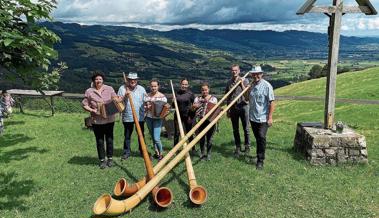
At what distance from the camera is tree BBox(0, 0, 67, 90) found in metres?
6.99

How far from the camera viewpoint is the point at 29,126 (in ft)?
63.6

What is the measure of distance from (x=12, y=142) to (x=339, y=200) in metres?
12.7

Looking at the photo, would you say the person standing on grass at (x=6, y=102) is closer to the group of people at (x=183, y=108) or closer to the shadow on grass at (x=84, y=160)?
the shadow on grass at (x=84, y=160)

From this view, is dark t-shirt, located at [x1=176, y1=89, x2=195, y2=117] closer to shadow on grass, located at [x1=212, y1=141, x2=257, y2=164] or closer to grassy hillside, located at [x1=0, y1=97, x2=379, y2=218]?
grassy hillside, located at [x1=0, y1=97, x2=379, y2=218]

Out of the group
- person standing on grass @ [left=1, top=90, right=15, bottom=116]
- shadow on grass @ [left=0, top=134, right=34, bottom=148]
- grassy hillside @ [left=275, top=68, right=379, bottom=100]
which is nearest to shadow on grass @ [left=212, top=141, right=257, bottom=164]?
shadow on grass @ [left=0, top=134, right=34, bottom=148]

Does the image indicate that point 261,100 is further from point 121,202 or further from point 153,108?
point 121,202

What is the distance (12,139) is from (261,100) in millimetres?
10945

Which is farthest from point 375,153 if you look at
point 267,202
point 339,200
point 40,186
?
point 40,186

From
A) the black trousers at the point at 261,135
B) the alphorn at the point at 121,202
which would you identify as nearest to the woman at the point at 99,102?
the alphorn at the point at 121,202

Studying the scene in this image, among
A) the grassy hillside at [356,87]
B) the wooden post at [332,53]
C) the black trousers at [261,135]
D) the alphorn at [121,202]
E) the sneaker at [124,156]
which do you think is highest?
the wooden post at [332,53]

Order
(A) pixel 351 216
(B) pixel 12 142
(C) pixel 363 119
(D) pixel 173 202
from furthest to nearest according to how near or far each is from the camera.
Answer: (C) pixel 363 119 → (B) pixel 12 142 → (D) pixel 173 202 → (A) pixel 351 216

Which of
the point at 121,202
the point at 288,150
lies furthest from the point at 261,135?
the point at 121,202

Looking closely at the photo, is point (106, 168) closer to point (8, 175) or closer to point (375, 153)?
point (8, 175)

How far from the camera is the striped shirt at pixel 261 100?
11336 mm
